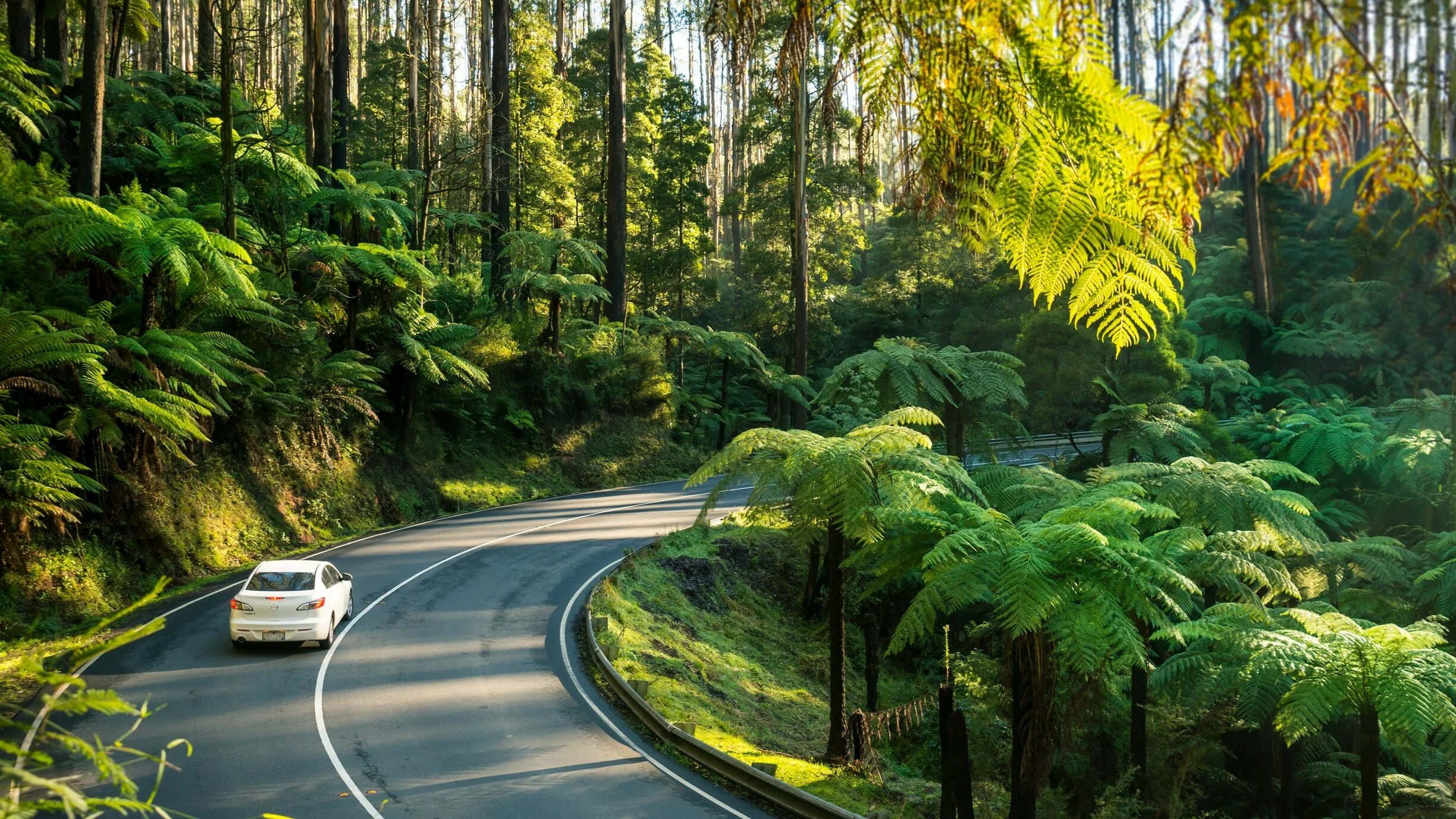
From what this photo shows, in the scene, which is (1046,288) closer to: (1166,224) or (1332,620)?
(1166,224)

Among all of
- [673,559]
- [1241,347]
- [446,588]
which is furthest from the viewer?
[1241,347]

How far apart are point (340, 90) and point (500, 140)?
229 inches

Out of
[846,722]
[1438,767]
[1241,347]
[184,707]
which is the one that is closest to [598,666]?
[846,722]

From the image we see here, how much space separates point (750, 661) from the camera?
1700 cm

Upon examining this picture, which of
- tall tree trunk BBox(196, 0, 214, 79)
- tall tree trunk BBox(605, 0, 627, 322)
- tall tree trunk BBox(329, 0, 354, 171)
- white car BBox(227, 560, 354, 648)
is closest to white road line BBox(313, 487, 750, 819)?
white car BBox(227, 560, 354, 648)

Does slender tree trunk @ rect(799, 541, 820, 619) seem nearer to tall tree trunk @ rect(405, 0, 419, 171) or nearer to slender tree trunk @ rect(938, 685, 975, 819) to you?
slender tree trunk @ rect(938, 685, 975, 819)

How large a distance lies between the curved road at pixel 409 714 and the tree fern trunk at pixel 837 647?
72.9 inches

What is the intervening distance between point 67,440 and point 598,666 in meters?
9.99

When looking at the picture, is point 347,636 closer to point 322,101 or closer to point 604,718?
point 604,718

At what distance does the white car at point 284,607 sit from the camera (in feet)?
44.3

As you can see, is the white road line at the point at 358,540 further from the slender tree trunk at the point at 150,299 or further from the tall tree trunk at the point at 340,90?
the tall tree trunk at the point at 340,90

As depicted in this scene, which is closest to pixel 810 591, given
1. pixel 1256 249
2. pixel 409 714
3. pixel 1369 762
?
pixel 409 714

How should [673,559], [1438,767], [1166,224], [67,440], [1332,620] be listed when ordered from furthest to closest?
[673,559]
[67,440]
[1438,767]
[1332,620]
[1166,224]

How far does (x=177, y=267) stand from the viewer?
569 inches
